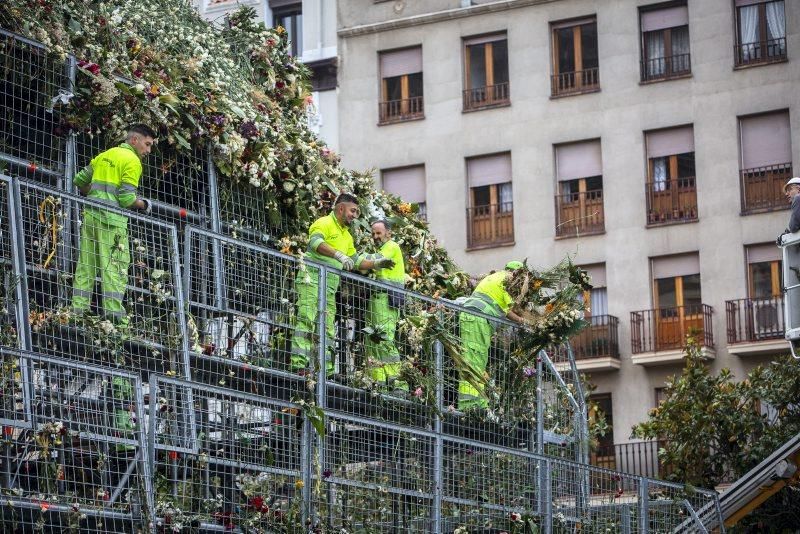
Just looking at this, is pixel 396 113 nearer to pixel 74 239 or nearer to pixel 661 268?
pixel 661 268

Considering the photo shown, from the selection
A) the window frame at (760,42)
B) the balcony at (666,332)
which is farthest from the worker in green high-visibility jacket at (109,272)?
the window frame at (760,42)

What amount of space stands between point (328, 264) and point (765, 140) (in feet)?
92.9

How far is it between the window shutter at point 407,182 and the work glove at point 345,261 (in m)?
29.6

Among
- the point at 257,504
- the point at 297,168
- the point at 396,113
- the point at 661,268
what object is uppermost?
the point at 396,113

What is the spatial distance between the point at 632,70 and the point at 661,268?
504cm

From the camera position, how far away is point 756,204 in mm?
42531

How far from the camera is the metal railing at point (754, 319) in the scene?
41.8 m

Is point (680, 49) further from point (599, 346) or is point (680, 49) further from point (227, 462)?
point (227, 462)

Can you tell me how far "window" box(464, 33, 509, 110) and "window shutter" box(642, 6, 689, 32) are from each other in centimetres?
372

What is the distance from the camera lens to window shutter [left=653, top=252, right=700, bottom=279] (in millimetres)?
43281

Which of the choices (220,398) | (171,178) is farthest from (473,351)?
(220,398)

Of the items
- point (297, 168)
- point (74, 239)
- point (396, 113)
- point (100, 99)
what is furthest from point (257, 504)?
point (396, 113)

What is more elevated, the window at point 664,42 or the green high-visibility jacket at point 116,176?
the window at point 664,42

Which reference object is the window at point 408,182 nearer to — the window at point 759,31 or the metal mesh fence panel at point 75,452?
the window at point 759,31
